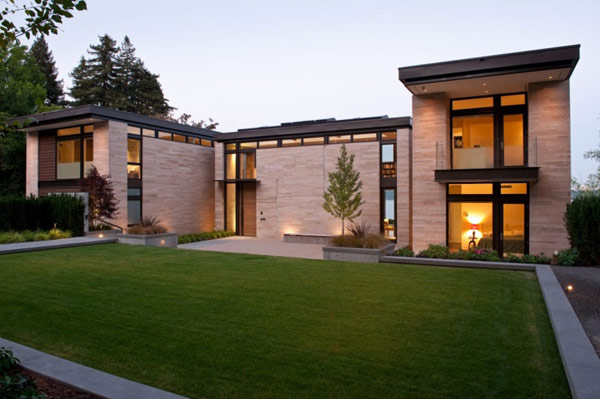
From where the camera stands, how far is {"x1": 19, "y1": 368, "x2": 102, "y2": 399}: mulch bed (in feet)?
11.1

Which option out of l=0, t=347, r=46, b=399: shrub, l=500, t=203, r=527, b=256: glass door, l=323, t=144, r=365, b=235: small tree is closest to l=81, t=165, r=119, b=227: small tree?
l=323, t=144, r=365, b=235: small tree

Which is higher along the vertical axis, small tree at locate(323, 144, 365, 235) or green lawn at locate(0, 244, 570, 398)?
small tree at locate(323, 144, 365, 235)

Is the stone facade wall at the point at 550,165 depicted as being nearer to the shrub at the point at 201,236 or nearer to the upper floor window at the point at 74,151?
the shrub at the point at 201,236

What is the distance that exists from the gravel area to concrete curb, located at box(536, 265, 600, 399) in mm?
124

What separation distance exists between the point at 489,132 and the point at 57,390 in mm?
14330

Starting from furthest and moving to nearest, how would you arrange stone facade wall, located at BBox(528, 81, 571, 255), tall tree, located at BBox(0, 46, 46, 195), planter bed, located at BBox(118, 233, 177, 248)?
tall tree, located at BBox(0, 46, 46, 195)
planter bed, located at BBox(118, 233, 177, 248)
stone facade wall, located at BBox(528, 81, 571, 255)

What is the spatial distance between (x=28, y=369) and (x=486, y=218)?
13302mm

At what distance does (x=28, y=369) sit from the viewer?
152 inches

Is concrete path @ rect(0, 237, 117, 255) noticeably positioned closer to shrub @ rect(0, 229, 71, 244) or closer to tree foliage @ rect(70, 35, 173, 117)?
shrub @ rect(0, 229, 71, 244)

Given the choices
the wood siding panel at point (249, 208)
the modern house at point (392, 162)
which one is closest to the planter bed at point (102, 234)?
the modern house at point (392, 162)

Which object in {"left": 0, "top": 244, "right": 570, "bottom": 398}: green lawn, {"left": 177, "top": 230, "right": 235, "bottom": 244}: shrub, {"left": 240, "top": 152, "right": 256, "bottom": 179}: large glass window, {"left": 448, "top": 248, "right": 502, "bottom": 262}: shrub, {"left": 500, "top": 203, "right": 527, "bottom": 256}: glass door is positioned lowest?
A: {"left": 177, "top": 230, "right": 235, "bottom": 244}: shrub

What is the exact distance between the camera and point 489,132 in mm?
14039

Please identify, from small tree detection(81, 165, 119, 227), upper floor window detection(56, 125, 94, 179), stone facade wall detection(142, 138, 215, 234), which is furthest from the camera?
stone facade wall detection(142, 138, 215, 234)

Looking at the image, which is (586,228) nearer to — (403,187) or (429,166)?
(429,166)
